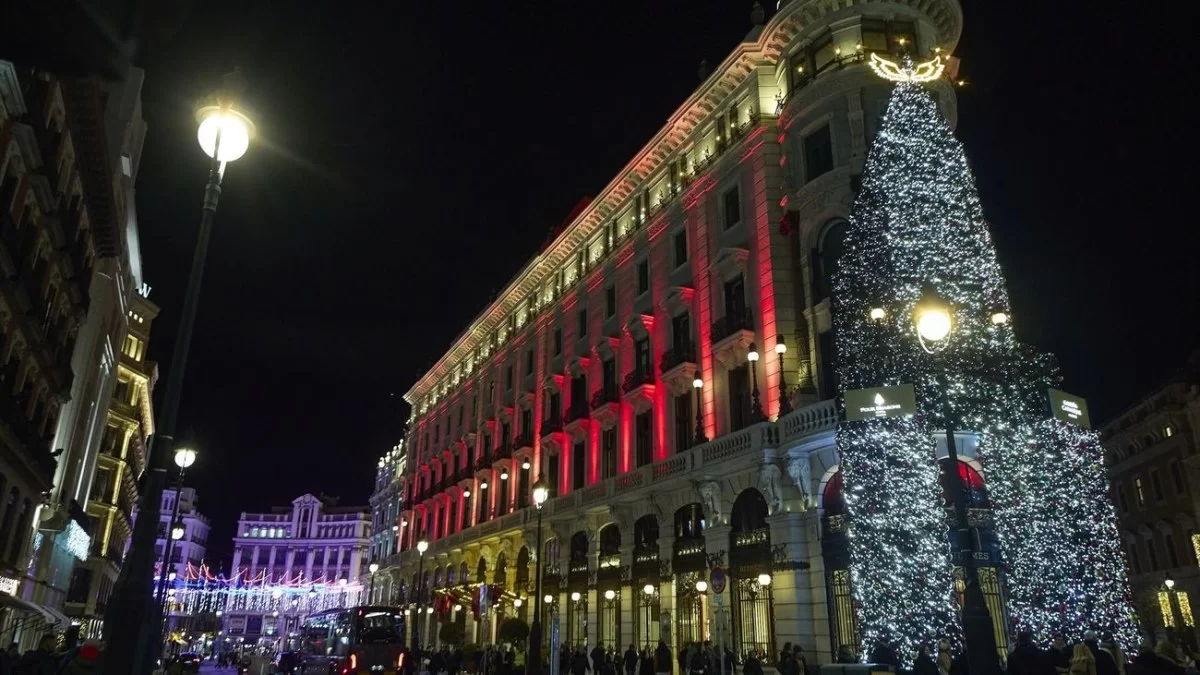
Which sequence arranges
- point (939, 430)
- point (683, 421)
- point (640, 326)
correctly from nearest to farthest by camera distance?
point (939, 430)
point (683, 421)
point (640, 326)

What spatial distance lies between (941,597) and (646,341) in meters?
19.4

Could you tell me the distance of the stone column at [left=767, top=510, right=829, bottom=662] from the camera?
75.8 feet

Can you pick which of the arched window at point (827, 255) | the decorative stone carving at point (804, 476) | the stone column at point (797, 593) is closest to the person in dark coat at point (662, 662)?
the stone column at point (797, 593)

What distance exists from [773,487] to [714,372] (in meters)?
6.46

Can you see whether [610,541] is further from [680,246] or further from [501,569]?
[680,246]

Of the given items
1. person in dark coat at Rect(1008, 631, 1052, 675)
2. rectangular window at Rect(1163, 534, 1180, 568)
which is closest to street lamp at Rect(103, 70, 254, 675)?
person in dark coat at Rect(1008, 631, 1052, 675)

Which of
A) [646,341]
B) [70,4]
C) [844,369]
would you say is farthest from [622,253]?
[70,4]

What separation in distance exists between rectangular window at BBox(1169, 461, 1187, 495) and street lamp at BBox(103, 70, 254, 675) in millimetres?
56565

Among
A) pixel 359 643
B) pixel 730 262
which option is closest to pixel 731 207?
pixel 730 262

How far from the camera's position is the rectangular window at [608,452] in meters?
36.7

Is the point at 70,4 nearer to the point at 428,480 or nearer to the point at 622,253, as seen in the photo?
the point at 622,253

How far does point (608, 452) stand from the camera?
122 ft

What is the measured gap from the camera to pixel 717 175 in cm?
3256

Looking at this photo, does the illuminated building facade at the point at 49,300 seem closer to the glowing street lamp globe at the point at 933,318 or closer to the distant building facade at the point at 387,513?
the glowing street lamp globe at the point at 933,318
